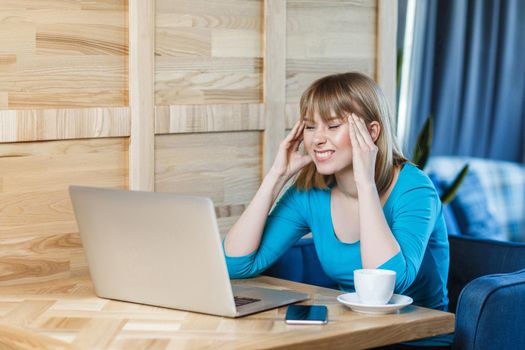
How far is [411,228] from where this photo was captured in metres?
2.20

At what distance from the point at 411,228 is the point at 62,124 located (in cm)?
89

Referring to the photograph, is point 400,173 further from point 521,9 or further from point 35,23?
point 521,9

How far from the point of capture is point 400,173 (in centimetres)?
235

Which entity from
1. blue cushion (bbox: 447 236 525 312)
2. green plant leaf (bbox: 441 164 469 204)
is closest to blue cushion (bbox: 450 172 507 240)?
green plant leaf (bbox: 441 164 469 204)

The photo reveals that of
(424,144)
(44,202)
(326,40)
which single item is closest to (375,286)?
(44,202)

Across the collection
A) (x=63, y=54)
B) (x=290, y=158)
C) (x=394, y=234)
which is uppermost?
(x=63, y=54)

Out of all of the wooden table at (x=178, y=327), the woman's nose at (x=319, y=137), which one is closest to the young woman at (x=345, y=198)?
the woman's nose at (x=319, y=137)

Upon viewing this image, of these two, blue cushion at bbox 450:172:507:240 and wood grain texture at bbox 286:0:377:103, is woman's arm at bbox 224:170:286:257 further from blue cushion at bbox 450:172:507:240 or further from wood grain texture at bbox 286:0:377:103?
blue cushion at bbox 450:172:507:240

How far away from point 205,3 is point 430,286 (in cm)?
99

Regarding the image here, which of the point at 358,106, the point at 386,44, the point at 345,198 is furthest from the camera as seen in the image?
the point at 386,44

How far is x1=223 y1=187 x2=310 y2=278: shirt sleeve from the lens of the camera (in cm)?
237

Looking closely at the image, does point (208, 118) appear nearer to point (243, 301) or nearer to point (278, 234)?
point (278, 234)

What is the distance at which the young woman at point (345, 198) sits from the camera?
2.22 m

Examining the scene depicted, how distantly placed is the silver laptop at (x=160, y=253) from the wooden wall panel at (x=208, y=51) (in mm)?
632
